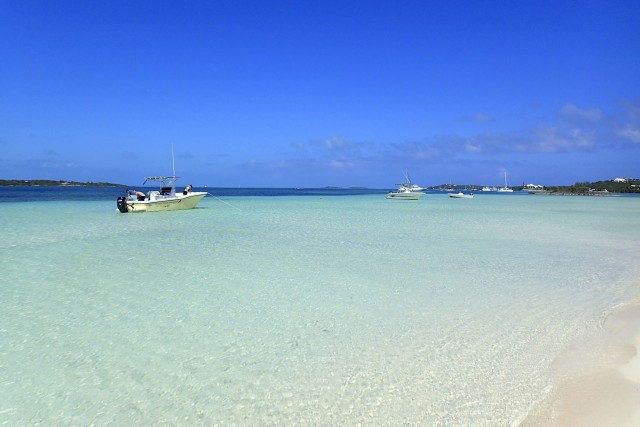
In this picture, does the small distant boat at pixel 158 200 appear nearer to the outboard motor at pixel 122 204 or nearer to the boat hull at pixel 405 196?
the outboard motor at pixel 122 204

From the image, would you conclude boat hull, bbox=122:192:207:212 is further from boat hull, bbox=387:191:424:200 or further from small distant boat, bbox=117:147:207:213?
boat hull, bbox=387:191:424:200

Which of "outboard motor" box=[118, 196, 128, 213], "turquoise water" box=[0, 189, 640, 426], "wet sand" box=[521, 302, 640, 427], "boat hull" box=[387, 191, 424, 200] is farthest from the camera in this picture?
"boat hull" box=[387, 191, 424, 200]

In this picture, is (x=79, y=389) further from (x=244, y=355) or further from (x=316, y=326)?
(x=316, y=326)

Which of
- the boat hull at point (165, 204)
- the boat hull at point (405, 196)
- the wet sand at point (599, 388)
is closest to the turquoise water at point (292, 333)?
the wet sand at point (599, 388)

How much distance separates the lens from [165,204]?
29.6m

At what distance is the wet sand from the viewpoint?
3.54m

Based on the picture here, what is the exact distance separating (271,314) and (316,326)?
0.92 metres

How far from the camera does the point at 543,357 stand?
194 inches

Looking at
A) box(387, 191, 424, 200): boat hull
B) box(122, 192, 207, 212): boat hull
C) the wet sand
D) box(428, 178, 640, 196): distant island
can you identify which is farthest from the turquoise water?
box(428, 178, 640, 196): distant island

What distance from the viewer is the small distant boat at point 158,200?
92.5ft

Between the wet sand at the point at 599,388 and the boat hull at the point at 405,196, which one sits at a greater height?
the boat hull at the point at 405,196

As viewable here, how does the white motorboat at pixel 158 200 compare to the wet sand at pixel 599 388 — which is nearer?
the wet sand at pixel 599 388

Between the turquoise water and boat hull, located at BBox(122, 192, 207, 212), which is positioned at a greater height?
boat hull, located at BBox(122, 192, 207, 212)

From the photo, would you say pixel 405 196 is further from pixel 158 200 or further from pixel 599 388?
pixel 599 388
